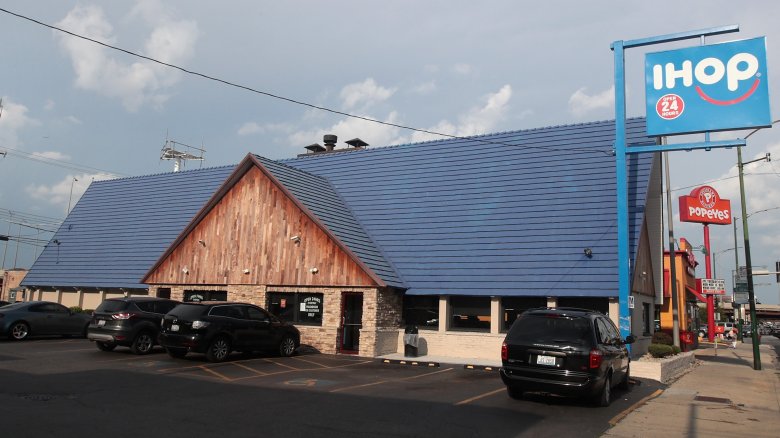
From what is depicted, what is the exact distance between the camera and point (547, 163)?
73.6 feet

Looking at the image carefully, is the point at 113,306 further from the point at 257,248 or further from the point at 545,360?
the point at 545,360

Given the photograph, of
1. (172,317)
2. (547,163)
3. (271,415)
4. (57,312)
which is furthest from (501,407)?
(57,312)

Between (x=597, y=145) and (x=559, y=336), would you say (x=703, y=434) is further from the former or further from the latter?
(x=597, y=145)

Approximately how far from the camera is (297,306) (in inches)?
829

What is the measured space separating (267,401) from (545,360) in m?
5.18

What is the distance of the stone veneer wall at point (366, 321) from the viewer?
19266 mm

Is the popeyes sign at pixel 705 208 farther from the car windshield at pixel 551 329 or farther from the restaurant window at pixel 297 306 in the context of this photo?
the car windshield at pixel 551 329

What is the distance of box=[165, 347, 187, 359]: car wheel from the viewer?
51.4 ft

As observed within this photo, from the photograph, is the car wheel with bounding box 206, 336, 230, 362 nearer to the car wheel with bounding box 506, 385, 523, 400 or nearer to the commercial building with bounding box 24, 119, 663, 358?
the commercial building with bounding box 24, 119, 663, 358

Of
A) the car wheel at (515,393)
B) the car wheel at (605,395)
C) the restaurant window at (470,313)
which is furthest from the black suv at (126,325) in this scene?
the car wheel at (605,395)

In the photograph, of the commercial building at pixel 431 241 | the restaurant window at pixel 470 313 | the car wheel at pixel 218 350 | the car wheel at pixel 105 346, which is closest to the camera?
the car wheel at pixel 218 350

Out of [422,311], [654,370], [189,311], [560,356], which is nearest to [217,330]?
A: [189,311]

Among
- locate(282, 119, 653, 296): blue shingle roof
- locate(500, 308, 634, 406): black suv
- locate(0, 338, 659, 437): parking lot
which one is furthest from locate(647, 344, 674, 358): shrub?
locate(500, 308, 634, 406): black suv

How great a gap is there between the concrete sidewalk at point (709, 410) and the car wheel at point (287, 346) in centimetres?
1052
